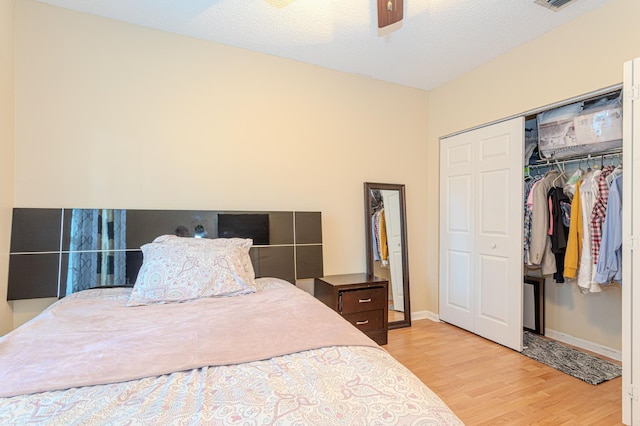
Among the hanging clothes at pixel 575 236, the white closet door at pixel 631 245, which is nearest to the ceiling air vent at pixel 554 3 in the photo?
the white closet door at pixel 631 245

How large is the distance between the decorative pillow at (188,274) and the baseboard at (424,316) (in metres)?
2.23

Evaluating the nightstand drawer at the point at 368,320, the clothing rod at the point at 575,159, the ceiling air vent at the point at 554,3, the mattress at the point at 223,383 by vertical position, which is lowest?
the nightstand drawer at the point at 368,320

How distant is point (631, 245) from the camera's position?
5.87ft

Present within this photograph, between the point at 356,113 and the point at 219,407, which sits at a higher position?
the point at 356,113

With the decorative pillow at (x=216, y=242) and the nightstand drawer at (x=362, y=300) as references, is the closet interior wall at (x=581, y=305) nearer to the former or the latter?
the nightstand drawer at (x=362, y=300)

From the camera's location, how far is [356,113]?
10.9ft

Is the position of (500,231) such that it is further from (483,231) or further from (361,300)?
(361,300)

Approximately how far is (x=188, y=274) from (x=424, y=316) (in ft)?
9.13

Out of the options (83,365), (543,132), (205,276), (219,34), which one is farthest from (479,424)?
(219,34)

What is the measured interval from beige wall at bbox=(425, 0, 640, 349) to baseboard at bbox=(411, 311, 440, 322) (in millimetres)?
71

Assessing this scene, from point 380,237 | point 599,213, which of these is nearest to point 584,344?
point 599,213

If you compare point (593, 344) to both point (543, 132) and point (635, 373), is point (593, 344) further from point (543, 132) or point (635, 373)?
point (543, 132)

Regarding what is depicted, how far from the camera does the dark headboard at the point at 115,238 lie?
84.7 inches

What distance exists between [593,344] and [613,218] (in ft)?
4.25
